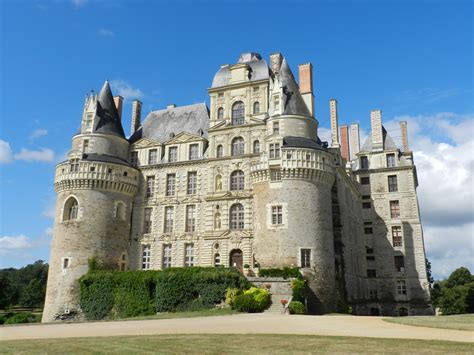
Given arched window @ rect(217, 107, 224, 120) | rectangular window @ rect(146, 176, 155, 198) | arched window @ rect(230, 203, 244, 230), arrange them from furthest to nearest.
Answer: rectangular window @ rect(146, 176, 155, 198) → arched window @ rect(217, 107, 224, 120) → arched window @ rect(230, 203, 244, 230)

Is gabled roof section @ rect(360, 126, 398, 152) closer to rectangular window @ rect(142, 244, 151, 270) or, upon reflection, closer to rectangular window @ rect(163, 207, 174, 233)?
rectangular window @ rect(163, 207, 174, 233)

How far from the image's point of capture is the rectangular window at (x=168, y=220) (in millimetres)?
35500

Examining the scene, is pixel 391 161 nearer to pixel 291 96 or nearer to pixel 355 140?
pixel 355 140

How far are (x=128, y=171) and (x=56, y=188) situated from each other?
560cm

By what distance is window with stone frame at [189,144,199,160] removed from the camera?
3638cm

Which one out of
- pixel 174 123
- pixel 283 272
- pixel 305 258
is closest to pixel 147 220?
pixel 174 123

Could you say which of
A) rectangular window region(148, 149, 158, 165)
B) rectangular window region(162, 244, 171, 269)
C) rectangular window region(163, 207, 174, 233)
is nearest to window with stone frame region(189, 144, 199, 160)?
rectangular window region(148, 149, 158, 165)

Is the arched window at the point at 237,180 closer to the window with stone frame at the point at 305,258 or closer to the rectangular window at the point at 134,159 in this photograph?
the window with stone frame at the point at 305,258

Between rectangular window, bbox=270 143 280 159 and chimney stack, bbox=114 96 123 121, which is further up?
chimney stack, bbox=114 96 123 121

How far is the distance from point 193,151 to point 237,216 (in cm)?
703

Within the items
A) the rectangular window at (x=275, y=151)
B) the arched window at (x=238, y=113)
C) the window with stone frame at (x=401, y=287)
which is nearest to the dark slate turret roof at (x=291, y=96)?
the rectangular window at (x=275, y=151)

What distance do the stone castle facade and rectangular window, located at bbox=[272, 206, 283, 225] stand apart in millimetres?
66

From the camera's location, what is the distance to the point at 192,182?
35875 mm

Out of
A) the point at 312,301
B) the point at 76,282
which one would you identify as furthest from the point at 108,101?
the point at 312,301
